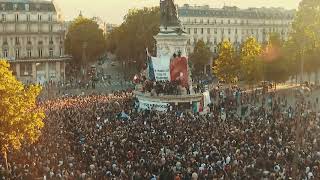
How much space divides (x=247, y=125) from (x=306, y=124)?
3780 millimetres

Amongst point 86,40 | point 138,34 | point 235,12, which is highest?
point 235,12

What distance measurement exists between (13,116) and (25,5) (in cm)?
6540

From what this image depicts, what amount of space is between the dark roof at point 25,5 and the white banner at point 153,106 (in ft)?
152

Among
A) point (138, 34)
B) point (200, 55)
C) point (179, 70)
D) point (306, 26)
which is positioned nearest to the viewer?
point (179, 70)

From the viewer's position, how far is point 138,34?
9362 centimetres

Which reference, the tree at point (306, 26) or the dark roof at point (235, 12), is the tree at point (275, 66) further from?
the dark roof at point (235, 12)

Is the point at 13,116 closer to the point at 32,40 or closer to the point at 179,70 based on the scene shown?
the point at 179,70

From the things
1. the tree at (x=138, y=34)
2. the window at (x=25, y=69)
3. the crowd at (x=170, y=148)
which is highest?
the tree at (x=138, y=34)

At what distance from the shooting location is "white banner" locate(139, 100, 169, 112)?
48.9 metres

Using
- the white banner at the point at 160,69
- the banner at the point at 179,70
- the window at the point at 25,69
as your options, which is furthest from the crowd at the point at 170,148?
the window at the point at 25,69

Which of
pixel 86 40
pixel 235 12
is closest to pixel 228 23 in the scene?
pixel 235 12

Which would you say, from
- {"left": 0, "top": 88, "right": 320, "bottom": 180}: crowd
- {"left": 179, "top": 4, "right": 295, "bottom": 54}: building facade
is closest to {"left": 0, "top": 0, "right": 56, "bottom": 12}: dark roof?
{"left": 179, "top": 4, "right": 295, "bottom": 54}: building facade

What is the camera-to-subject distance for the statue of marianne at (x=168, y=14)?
54.9m

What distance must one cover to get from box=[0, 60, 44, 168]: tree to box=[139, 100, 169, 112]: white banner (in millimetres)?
19477
